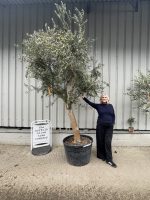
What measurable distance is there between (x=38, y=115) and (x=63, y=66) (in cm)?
247

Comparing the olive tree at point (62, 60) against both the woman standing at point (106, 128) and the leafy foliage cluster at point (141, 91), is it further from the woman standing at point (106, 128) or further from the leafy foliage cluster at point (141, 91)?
Answer: the leafy foliage cluster at point (141, 91)

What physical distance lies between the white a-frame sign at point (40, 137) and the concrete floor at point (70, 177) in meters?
0.18

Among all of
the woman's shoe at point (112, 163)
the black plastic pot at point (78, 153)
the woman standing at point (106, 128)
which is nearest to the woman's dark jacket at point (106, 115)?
the woman standing at point (106, 128)

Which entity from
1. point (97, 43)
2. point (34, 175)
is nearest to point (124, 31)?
point (97, 43)

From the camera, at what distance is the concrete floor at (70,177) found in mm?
5071

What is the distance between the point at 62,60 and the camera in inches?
222

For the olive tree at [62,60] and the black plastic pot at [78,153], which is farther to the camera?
the black plastic pot at [78,153]

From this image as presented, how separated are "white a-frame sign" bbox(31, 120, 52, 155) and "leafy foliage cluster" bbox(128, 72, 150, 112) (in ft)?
7.04

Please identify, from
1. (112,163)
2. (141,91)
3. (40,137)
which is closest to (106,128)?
(112,163)

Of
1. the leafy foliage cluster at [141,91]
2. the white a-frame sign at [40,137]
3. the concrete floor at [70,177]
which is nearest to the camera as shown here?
the concrete floor at [70,177]

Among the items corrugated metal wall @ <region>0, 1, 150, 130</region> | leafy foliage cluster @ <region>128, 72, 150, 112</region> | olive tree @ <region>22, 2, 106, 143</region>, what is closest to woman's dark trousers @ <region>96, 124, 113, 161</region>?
olive tree @ <region>22, 2, 106, 143</region>

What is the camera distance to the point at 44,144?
23.1 feet

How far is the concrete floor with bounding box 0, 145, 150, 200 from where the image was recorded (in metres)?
5.07

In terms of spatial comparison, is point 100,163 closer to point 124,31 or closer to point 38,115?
point 38,115
